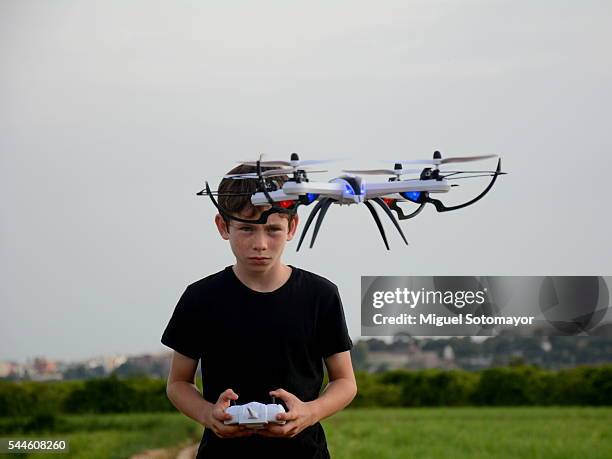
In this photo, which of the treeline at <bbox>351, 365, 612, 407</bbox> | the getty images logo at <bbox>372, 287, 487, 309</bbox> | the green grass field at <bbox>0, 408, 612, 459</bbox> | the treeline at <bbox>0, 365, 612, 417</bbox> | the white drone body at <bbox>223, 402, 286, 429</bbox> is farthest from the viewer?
the treeline at <bbox>351, 365, 612, 407</bbox>

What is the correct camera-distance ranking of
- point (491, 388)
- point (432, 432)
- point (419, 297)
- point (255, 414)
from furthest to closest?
point (491, 388) < point (432, 432) < point (419, 297) < point (255, 414)

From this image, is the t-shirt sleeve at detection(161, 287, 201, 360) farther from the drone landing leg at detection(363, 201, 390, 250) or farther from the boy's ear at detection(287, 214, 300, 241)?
the drone landing leg at detection(363, 201, 390, 250)

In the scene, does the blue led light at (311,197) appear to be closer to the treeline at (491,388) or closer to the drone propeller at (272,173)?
the drone propeller at (272,173)

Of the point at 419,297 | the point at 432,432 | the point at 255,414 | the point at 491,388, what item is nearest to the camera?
the point at 255,414

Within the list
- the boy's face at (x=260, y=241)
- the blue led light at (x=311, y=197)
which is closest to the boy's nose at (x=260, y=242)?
the boy's face at (x=260, y=241)

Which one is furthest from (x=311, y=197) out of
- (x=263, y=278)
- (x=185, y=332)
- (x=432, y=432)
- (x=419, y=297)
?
(x=432, y=432)

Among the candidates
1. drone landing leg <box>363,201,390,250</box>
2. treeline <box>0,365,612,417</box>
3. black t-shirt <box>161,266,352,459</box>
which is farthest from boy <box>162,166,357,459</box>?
treeline <box>0,365,612,417</box>

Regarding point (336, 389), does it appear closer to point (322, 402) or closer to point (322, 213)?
point (322, 402)

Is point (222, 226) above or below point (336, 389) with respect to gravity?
above
